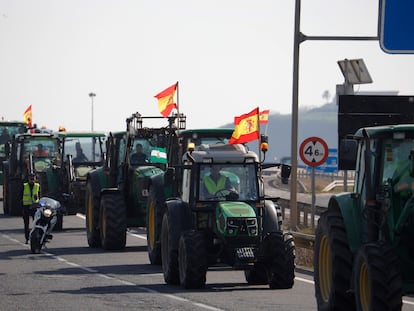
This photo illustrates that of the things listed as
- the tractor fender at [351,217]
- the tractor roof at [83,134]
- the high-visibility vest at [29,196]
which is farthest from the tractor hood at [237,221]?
the tractor roof at [83,134]

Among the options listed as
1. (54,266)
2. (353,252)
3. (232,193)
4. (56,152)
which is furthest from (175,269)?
(56,152)

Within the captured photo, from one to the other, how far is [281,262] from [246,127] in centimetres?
389

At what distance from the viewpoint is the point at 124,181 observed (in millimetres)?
30250

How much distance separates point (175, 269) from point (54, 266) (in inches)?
173

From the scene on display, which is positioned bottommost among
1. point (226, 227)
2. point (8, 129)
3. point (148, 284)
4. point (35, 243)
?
point (35, 243)

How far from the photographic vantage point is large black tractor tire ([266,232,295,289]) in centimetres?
2069

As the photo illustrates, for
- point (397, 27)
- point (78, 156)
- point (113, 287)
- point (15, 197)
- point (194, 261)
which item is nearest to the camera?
point (397, 27)

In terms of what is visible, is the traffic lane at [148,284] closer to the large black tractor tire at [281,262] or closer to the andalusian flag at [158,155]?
the large black tractor tire at [281,262]

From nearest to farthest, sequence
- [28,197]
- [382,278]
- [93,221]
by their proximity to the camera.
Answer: [382,278] → [93,221] → [28,197]

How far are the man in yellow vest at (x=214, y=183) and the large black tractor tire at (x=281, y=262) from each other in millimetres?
1434

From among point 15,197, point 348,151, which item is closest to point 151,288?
point 348,151

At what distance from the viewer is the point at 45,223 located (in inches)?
1141

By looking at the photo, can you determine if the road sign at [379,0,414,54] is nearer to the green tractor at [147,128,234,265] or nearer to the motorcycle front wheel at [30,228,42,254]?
the green tractor at [147,128,234,265]

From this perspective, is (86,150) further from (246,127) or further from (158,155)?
(246,127)
